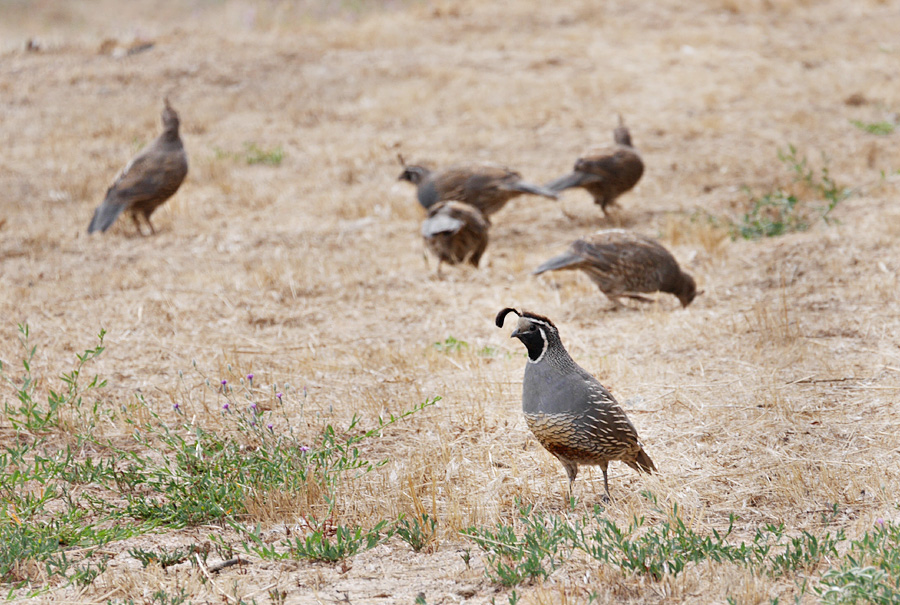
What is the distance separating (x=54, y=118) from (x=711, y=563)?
42.2 feet

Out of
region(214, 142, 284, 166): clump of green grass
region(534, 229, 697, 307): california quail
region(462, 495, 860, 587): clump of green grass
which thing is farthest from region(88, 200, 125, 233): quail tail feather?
region(462, 495, 860, 587): clump of green grass

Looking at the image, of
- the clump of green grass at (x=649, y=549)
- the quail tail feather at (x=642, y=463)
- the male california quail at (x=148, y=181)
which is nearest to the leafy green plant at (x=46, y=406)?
the clump of green grass at (x=649, y=549)

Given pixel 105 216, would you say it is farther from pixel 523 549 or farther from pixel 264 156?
pixel 523 549

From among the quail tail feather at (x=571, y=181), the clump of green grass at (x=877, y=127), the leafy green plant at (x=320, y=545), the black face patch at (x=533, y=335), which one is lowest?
the leafy green plant at (x=320, y=545)

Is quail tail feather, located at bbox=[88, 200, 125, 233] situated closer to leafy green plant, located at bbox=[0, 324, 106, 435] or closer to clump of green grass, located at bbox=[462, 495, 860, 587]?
leafy green plant, located at bbox=[0, 324, 106, 435]

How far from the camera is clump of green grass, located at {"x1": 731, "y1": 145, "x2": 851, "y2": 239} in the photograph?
8484mm

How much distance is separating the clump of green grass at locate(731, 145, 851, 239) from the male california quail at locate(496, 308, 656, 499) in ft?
15.6

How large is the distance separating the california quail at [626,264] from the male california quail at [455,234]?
51.8 inches

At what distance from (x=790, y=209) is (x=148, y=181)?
634cm

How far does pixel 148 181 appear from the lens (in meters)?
9.44

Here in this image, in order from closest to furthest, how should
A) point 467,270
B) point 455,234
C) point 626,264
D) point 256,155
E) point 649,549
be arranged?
point 649,549 < point 626,264 < point 455,234 < point 467,270 < point 256,155

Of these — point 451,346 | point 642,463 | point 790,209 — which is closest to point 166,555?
point 642,463

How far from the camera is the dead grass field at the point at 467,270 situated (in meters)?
4.29

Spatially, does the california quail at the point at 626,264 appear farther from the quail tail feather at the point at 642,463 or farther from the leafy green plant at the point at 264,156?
the leafy green plant at the point at 264,156
